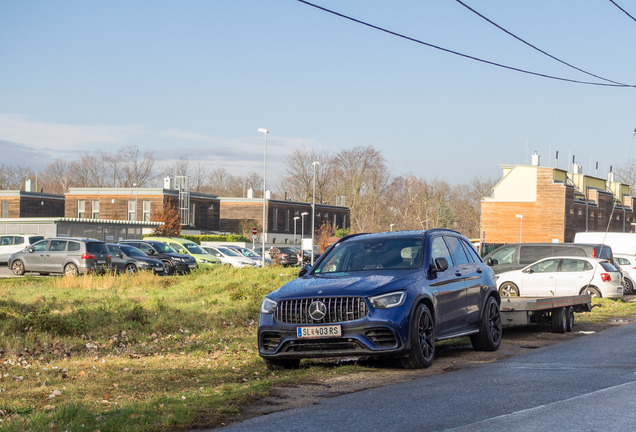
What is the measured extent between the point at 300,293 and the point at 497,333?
13.8 ft

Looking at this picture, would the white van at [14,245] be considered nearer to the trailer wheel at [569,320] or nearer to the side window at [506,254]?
the side window at [506,254]

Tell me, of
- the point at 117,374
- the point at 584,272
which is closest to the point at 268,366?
the point at 117,374

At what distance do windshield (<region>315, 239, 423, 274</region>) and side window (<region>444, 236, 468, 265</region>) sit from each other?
958 mm

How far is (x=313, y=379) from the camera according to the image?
9773mm

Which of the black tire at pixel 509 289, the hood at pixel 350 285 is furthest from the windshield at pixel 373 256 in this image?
the black tire at pixel 509 289

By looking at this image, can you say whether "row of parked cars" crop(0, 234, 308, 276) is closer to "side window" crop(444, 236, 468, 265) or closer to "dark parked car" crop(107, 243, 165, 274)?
"dark parked car" crop(107, 243, 165, 274)

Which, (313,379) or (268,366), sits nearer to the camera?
(313,379)

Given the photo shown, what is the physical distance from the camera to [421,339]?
34.5 ft

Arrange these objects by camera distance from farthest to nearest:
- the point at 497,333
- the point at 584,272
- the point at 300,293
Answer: the point at 584,272
the point at 497,333
the point at 300,293

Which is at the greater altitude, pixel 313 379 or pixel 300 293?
pixel 300 293

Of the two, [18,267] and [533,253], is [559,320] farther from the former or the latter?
[18,267]

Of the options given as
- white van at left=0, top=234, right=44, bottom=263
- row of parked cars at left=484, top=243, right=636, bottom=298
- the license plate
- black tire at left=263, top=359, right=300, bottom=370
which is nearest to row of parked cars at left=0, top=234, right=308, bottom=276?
white van at left=0, top=234, right=44, bottom=263

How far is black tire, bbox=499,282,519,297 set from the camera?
24.1m

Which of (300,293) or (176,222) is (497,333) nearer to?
(300,293)
